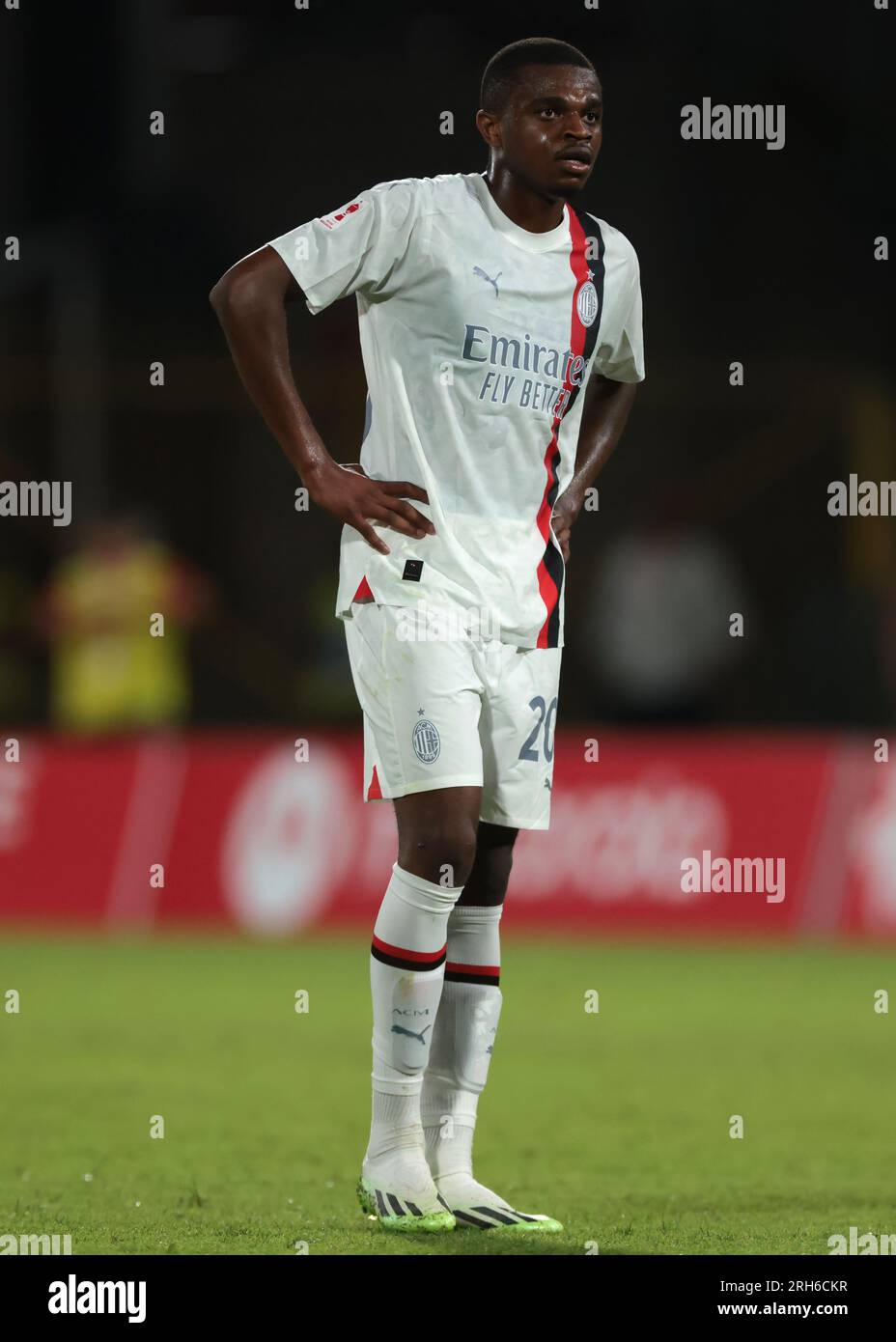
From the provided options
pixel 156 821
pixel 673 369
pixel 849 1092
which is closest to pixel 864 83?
pixel 673 369

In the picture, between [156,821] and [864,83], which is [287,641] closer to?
[156,821]

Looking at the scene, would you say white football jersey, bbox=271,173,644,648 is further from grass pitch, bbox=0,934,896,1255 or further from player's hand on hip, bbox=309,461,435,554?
grass pitch, bbox=0,934,896,1255

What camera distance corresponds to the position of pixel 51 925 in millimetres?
14344

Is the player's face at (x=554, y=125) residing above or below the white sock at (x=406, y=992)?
above

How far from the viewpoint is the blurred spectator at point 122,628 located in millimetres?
16250

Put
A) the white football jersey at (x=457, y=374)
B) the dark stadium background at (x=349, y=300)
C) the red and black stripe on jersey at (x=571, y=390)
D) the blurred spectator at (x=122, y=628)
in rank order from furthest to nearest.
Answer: the dark stadium background at (x=349, y=300) → the blurred spectator at (x=122, y=628) → the red and black stripe on jersey at (x=571, y=390) → the white football jersey at (x=457, y=374)

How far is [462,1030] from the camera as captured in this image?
6.13 metres

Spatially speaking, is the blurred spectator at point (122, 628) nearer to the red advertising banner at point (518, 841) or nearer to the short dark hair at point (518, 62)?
the red advertising banner at point (518, 841)

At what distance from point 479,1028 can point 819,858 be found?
8470 millimetres

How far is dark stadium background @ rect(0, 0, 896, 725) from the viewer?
18953mm

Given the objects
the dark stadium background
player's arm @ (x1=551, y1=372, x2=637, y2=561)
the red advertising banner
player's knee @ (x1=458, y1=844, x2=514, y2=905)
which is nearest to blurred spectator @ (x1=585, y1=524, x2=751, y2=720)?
the dark stadium background

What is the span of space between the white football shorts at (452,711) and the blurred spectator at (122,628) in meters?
10.3

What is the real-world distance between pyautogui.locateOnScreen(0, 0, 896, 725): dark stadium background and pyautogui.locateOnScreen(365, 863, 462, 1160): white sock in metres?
12.2

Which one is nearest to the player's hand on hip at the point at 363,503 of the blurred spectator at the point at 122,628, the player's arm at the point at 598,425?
the player's arm at the point at 598,425
